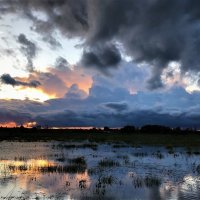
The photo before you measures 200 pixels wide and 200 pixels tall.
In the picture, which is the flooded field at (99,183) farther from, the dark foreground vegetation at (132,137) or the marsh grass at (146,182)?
the dark foreground vegetation at (132,137)

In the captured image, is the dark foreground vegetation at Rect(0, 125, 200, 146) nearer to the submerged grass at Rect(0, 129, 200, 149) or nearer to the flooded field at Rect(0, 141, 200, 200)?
the submerged grass at Rect(0, 129, 200, 149)

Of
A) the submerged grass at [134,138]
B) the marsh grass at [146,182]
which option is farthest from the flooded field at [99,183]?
the submerged grass at [134,138]

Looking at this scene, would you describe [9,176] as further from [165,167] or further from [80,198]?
[165,167]

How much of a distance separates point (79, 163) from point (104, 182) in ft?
38.7

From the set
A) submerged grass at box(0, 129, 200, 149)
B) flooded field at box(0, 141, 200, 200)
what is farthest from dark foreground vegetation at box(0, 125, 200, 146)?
flooded field at box(0, 141, 200, 200)

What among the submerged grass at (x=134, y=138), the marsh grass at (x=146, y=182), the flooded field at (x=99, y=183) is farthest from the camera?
the submerged grass at (x=134, y=138)

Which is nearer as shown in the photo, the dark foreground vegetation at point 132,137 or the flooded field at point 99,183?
the flooded field at point 99,183

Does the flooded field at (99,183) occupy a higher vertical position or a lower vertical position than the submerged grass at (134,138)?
lower

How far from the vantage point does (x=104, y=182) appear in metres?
23.3

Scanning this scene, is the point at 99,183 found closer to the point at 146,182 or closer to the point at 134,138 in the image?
the point at 146,182

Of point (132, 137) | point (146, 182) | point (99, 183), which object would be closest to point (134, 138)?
point (132, 137)

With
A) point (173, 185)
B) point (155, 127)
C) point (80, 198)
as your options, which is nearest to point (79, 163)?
point (173, 185)

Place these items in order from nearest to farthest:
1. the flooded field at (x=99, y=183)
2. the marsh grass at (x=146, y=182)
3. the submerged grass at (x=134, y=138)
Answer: the flooded field at (x=99, y=183) → the marsh grass at (x=146, y=182) → the submerged grass at (x=134, y=138)

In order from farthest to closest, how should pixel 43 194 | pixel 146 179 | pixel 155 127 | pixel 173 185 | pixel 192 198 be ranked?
1. pixel 155 127
2. pixel 146 179
3. pixel 173 185
4. pixel 43 194
5. pixel 192 198
